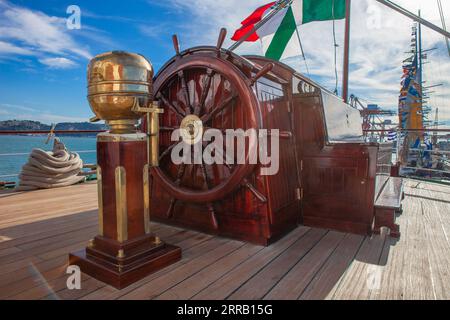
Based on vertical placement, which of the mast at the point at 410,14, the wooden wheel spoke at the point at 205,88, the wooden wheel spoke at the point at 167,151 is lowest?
the wooden wheel spoke at the point at 167,151

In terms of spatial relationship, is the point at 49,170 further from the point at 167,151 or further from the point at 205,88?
the point at 205,88

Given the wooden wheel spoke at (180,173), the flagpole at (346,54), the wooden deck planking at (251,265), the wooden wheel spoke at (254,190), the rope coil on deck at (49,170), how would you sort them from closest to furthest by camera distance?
the wooden deck planking at (251,265), the wooden wheel spoke at (254,190), the wooden wheel spoke at (180,173), the rope coil on deck at (49,170), the flagpole at (346,54)

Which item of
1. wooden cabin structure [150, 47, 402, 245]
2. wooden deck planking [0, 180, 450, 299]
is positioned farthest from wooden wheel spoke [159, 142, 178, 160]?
wooden deck planking [0, 180, 450, 299]

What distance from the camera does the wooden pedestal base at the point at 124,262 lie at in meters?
1.40

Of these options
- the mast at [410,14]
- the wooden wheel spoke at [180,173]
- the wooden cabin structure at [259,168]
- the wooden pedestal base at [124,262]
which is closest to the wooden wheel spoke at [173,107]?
the wooden cabin structure at [259,168]

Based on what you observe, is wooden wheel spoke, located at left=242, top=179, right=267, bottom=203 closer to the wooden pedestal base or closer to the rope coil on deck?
the wooden pedestal base

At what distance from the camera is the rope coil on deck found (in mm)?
3701

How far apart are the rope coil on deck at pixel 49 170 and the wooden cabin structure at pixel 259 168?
7.05 feet

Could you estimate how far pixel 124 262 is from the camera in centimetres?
143

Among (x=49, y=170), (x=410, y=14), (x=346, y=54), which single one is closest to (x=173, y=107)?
(x=410, y=14)

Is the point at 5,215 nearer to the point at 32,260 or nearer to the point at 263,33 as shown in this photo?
the point at 32,260

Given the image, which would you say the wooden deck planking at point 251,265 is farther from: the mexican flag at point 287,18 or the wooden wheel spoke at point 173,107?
the mexican flag at point 287,18

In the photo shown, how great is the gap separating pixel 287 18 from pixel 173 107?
10.9 ft
